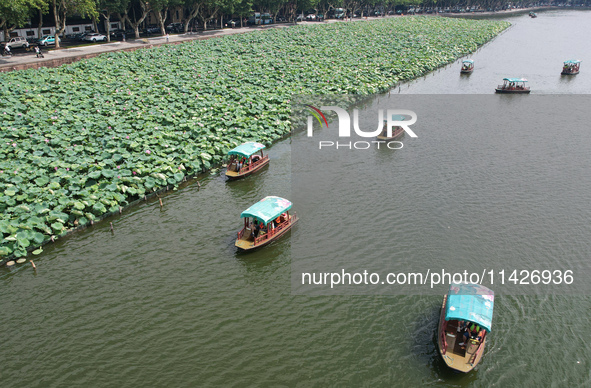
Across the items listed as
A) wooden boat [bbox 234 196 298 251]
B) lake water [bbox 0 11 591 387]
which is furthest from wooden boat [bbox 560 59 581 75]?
wooden boat [bbox 234 196 298 251]

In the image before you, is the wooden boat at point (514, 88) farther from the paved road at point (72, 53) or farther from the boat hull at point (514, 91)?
the paved road at point (72, 53)

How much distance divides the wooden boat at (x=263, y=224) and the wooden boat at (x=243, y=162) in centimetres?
687

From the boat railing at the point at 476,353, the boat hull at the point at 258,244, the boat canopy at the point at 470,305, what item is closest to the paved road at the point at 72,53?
the boat hull at the point at 258,244

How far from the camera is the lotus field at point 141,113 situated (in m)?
26.4

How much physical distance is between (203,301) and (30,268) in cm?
978

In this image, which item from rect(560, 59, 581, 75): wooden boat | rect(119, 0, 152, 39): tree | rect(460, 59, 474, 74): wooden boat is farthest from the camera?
rect(119, 0, 152, 39): tree

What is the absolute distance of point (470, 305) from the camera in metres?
17.2

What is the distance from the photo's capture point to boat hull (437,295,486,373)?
641 inches

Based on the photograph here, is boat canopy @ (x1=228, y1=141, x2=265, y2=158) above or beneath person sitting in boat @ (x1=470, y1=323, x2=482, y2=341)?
above

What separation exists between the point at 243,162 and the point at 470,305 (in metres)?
19.4

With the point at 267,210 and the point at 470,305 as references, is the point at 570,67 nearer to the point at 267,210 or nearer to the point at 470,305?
the point at 267,210

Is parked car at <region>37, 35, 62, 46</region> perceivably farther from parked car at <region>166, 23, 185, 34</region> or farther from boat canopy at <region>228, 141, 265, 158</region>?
boat canopy at <region>228, 141, 265, 158</region>

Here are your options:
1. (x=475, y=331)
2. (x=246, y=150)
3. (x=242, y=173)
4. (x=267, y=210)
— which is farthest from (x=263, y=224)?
(x=475, y=331)

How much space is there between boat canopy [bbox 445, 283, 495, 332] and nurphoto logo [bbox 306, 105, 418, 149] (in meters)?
20.8
